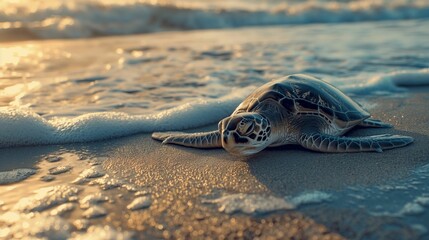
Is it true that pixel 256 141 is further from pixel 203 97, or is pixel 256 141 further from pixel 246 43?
pixel 246 43

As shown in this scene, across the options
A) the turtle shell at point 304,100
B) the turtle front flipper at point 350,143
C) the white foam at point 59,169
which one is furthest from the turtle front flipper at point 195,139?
the white foam at point 59,169

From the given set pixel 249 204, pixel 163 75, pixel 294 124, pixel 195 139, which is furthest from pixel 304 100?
pixel 163 75

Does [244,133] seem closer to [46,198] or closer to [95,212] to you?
[95,212]

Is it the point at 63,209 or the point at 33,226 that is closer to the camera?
the point at 33,226

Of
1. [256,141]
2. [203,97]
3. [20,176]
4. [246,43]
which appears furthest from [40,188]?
[246,43]

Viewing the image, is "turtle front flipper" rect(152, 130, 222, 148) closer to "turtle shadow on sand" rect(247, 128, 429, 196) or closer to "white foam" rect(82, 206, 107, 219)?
"turtle shadow on sand" rect(247, 128, 429, 196)

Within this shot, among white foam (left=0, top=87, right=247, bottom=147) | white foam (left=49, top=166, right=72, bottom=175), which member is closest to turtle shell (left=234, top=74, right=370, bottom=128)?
white foam (left=0, top=87, right=247, bottom=147)

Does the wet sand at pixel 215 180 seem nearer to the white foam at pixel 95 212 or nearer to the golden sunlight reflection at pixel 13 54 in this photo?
the white foam at pixel 95 212
